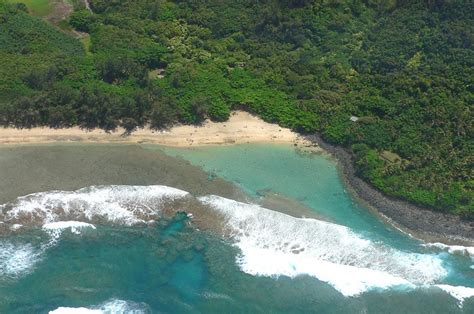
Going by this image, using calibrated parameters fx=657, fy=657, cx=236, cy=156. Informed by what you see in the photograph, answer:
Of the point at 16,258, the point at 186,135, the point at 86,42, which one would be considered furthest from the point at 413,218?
the point at 86,42

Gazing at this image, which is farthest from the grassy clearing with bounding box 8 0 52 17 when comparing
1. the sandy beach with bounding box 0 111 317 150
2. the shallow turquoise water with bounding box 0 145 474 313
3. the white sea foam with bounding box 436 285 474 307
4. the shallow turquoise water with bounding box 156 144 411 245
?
the white sea foam with bounding box 436 285 474 307

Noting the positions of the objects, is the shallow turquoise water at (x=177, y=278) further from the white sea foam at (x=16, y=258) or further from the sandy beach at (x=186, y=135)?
the sandy beach at (x=186, y=135)

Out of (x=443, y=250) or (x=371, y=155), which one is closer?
(x=443, y=250)

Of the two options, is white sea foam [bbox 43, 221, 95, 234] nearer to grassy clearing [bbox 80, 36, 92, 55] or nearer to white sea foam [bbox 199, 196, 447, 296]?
white sea foam [bbox 199, 196, 447, 296]

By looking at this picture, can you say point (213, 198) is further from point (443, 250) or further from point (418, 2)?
point (418, 2)

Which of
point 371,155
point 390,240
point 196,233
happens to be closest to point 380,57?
point 371,155

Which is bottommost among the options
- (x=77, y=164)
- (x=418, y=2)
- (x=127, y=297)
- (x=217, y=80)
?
(x=127, y=297)

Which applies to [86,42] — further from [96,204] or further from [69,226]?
[69,226]

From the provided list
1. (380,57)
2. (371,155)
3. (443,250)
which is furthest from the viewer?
(380,57)

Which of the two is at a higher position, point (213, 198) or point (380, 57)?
point (380, 57)
